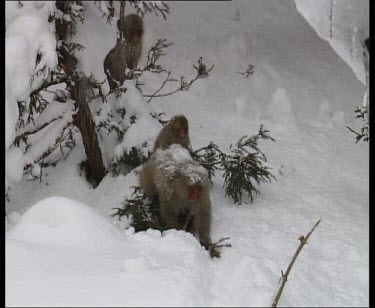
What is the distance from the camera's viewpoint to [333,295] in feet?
13.9

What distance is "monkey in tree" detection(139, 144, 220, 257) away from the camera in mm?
4965

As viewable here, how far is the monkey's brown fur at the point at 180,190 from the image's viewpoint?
498 centimetres

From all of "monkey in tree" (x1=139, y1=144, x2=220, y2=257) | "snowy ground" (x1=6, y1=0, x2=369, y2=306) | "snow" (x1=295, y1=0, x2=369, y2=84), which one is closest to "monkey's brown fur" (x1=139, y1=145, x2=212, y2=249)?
"monkey in tree" (x1=139, y1=144, x2=220, y2=257)

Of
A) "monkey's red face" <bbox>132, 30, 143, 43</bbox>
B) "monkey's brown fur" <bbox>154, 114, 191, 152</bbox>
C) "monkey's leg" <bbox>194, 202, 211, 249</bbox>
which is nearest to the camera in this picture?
"monkey's leg" <bbox>194, 202, 211, 249</bbox>

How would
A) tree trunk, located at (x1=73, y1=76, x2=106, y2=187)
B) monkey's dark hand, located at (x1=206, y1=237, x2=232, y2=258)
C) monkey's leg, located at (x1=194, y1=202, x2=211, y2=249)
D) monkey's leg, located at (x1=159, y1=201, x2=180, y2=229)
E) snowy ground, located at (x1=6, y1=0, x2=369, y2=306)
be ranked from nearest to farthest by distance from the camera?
1. snowy ground, located at (x1=6, y1=0, x2=369, y2=306)
2. monkey's dark hand, located at (x1=206, y1=237, x2=232, y2=258)
3. monkey's leg, located at (x1=194, y1=202, x2=211, y2=249)
4. monkey's leg, located at (x1=159, y1=201, x2=180, y2=229)
5. tree trunk, located at (x1=73, y1=76, x2=106, y2=187)

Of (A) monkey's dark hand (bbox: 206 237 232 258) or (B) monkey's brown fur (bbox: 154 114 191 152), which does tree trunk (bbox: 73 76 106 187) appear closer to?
(B) monkey's brown fur (bbox: 154 114 191 152)

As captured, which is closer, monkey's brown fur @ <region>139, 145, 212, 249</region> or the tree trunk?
monkey's brown fur @ <region>139, 145, 212, 249</region>

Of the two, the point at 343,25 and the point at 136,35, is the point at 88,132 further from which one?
the point at 343,25

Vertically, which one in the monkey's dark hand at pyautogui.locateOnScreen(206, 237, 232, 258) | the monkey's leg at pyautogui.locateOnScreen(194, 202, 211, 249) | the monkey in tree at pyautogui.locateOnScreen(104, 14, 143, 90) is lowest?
the monkey's dark hand at pyautogui.locateOnScreen(206, 237, 232, 258)

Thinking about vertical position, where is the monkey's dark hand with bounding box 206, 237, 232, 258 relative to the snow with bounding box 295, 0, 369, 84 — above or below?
below

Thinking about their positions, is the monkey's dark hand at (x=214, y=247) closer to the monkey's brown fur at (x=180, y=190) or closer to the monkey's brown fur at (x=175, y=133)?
the monkey's brown fur at (x=180, y=190)

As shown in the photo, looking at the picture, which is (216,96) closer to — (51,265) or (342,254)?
(342,254)

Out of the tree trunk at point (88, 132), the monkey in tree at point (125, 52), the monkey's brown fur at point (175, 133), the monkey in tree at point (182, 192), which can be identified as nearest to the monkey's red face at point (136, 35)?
the monkey in tree at point (125, 52)

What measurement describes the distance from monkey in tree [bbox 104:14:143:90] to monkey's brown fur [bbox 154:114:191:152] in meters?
0.89
